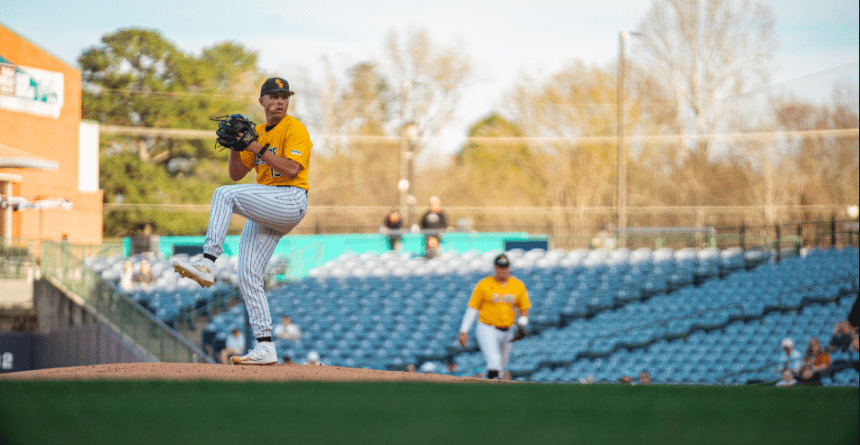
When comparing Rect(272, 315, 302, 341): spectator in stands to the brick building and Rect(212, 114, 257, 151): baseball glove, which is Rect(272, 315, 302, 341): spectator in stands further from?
Rect(212, 114, 257, 151): baseball glove

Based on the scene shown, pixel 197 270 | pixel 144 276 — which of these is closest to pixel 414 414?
pixel 197 270

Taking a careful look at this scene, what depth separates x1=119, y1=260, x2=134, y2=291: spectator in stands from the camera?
51.5 ft

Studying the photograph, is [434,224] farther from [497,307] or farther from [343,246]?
[497,307]

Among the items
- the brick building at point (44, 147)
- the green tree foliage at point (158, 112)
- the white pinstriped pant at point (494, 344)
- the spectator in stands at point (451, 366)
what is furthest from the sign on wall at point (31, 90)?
the white pinstriped pant at point (494, 344)

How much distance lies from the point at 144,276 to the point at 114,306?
2.31 meters

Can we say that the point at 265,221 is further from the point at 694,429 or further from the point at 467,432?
the point at 694,429

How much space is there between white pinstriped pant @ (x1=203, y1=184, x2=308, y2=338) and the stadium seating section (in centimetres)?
719

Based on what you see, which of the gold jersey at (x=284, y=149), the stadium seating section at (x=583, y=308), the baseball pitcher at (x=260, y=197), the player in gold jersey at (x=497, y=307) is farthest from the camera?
the stadium seating section at (x=583, y=308)

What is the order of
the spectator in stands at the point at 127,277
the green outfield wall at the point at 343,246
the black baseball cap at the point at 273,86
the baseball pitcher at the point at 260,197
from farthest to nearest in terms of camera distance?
the green outfield wall at the point at 343,246 < the spectator in stands at the point at 127,277 < the black baseball cap at the point at 273,86 < the baseball pitcher at the point at 260,197

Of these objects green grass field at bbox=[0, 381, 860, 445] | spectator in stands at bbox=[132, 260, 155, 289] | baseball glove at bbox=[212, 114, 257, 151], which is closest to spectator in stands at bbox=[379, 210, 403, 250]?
spectator in stands at bbox=[132, 260, 155, 289]

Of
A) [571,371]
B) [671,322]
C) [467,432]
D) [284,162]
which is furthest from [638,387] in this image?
[671,322]

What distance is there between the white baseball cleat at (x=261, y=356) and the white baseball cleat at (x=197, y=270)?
34.4 inches

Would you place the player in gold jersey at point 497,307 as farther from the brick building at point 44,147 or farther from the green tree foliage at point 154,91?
the green tree foliage at point 154,91

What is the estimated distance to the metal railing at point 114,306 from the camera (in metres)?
12.6
